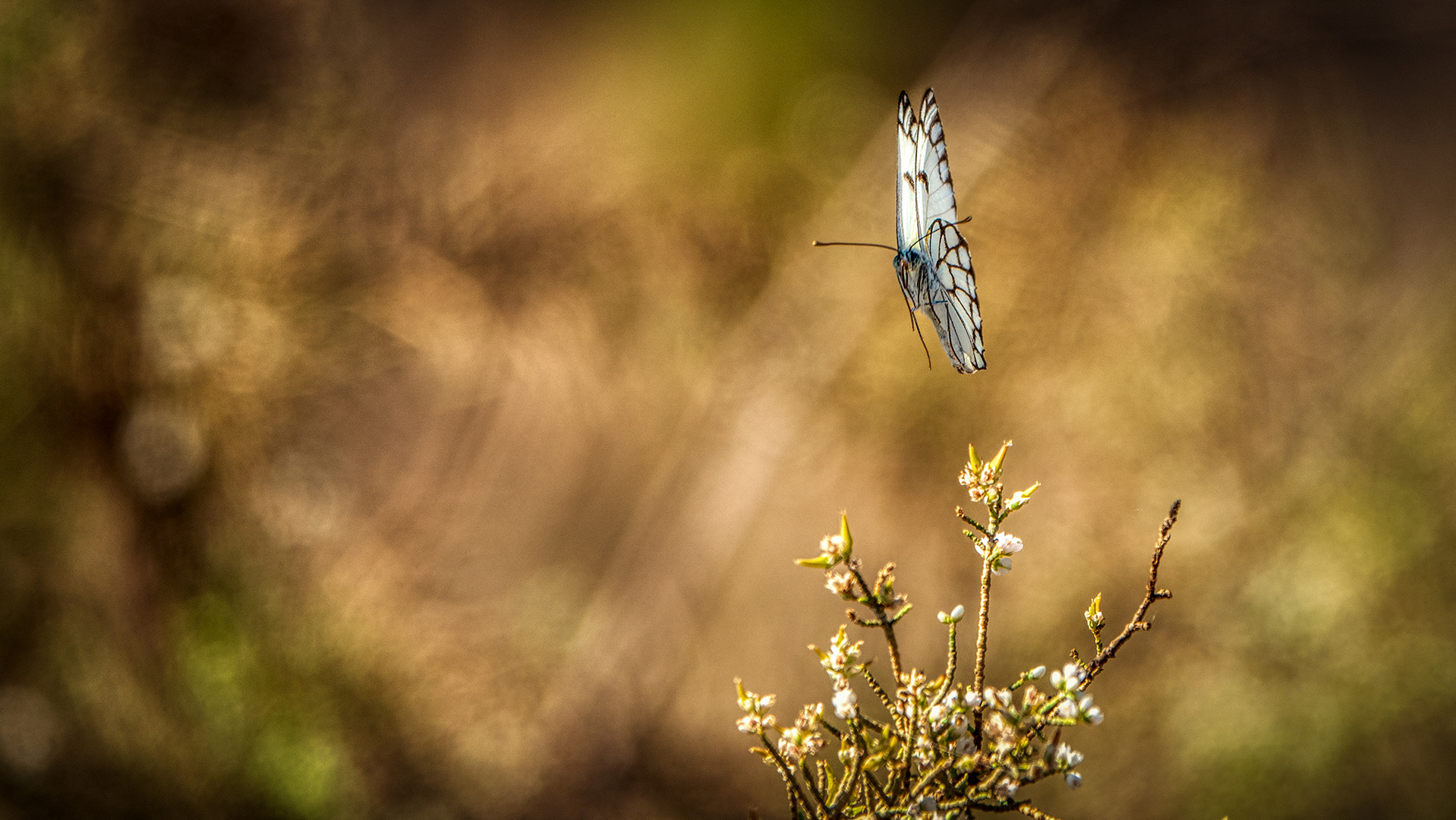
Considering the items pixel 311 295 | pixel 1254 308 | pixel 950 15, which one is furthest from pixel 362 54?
pixel 1254 308

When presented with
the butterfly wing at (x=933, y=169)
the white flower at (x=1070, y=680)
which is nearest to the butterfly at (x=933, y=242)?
the butterfly wing at (x=933, y=169)

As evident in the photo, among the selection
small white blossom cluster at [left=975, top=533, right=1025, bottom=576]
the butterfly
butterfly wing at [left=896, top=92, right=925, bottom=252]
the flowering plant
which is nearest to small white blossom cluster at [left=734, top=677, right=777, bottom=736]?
the flowering plant

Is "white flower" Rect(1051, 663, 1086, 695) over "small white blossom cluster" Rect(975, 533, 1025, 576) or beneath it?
beneath

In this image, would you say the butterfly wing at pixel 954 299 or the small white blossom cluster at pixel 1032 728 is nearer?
the small white blossom cluster at pixel 1032 728

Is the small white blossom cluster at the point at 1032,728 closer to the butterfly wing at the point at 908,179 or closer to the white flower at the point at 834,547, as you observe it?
the white flower at the point at 834,547

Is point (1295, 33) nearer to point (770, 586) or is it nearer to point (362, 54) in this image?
point (770, 586)

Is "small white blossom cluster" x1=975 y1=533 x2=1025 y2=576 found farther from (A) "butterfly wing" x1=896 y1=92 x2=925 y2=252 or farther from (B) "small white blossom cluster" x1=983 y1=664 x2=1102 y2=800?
(A) "butterfly wing" x1=896 y1=92 x2=925 y2=252
